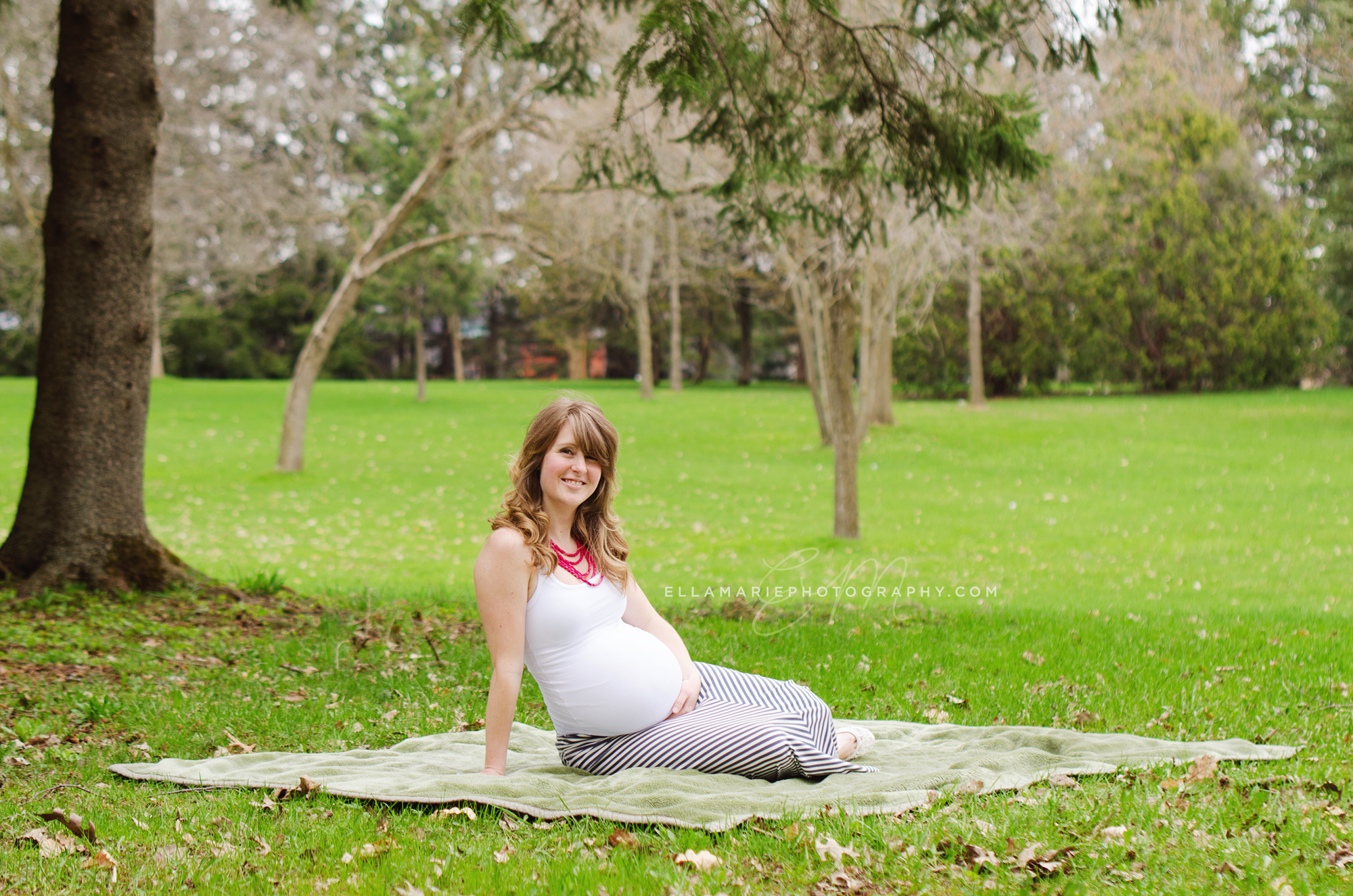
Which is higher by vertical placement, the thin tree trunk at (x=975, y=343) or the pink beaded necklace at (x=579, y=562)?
the thin tree trunk at (x=975, y=343)

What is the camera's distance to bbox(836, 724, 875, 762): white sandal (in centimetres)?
401

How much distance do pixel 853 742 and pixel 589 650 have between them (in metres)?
1.07

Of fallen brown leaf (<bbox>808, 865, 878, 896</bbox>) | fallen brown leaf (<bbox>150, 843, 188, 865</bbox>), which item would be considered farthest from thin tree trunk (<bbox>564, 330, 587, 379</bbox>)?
fallen brown leaf (<bbox>808, 865, 878, 896</bbox>)

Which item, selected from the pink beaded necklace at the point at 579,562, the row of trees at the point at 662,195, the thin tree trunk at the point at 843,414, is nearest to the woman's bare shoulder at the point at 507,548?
the pink beaded necklace at the point at 579,562

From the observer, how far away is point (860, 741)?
405cm

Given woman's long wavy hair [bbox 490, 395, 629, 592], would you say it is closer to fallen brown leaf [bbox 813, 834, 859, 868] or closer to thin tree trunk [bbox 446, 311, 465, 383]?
fallen brown leaf [bbox 813, 834, 859, 868]

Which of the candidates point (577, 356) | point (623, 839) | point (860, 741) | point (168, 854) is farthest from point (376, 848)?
point (577, 356)

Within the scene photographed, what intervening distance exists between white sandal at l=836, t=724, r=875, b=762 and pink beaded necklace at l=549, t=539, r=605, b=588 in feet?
3.63

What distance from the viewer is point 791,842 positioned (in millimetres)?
3102

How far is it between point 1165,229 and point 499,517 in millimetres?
32403

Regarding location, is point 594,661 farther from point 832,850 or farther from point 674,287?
point 674,287

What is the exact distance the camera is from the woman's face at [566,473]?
11.9 feet

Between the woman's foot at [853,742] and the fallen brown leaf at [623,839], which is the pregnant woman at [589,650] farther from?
the fallen brown leaf at [623,839]

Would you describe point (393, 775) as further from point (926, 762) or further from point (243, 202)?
point (243, 202)
